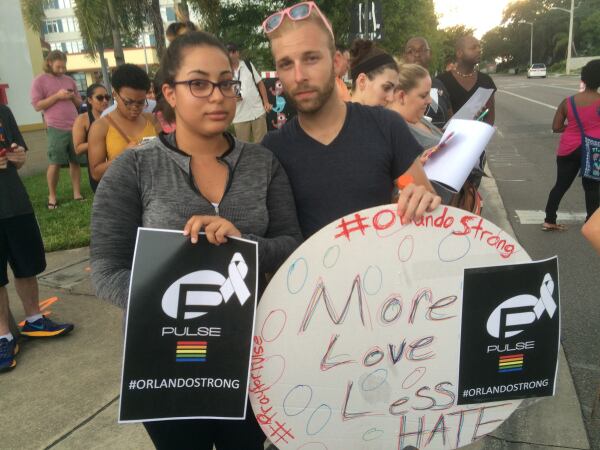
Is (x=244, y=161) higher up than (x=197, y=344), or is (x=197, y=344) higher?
(x=244, y=161)

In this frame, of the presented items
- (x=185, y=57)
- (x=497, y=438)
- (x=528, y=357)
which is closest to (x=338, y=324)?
(x=528, y=357)

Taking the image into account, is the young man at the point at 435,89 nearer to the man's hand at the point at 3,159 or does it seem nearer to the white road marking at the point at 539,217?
the white road marking at the point at 539,217

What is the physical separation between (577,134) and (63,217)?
628cm

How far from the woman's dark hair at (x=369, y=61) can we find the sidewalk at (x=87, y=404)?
210 cm

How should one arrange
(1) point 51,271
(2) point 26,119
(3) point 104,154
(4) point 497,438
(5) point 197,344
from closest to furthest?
1. (5) point 197,344
2. (4) point 497,438
3. (3) point 104,154
4. (1) point 51,271
5. (2) point 26,119

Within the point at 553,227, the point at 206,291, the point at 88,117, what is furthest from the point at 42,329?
the point at 553,227

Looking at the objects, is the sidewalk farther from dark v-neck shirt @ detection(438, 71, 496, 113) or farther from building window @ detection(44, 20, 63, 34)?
building window @ detection(44, 20, 63, 34)

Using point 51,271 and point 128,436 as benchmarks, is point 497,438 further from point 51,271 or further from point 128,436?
point 51,271

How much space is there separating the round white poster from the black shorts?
2.58m

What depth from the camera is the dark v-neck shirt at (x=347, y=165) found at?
5.65 ft

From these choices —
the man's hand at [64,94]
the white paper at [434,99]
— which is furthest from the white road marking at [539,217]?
the man's hand at [64,94]

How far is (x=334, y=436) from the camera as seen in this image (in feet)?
5.15

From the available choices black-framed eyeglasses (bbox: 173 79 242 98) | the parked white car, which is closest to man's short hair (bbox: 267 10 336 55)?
black-framed eyeglasses (bbox: 173 79 242 98)

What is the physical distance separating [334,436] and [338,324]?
1.23ft
